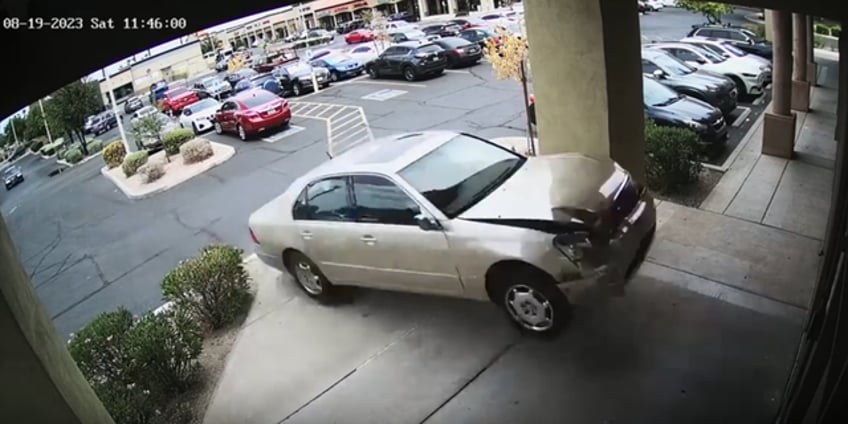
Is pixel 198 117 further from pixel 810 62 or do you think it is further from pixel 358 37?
pixel 810 62

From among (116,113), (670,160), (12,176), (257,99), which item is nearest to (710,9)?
(670,160)

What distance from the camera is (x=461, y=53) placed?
16.4m

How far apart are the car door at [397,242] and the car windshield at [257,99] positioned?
286 inches

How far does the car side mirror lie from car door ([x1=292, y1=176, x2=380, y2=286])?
31.4 inches

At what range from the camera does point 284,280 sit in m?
7.93

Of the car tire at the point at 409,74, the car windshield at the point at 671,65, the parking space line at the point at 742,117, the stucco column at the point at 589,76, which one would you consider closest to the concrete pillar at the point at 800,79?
the parking space line at the point at 742,117

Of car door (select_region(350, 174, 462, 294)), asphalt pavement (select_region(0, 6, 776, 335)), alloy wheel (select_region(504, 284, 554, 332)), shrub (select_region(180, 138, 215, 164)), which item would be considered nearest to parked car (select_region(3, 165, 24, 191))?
asphalt pavement (select_region(0, 6, 776, 335))

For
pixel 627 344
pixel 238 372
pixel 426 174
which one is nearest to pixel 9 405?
pixel 238 372

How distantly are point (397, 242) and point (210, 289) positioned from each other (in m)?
2.58

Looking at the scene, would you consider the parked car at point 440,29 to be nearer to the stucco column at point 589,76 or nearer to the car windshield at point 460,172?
the stucco column at point 589,76

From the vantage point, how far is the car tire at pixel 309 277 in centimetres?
717

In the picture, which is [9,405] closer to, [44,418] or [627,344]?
[44,418]

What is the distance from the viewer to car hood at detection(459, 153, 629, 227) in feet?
19.2

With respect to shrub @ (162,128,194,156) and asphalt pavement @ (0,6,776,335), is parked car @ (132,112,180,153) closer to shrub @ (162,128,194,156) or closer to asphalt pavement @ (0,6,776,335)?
shrub @ (162,128,194,156)
